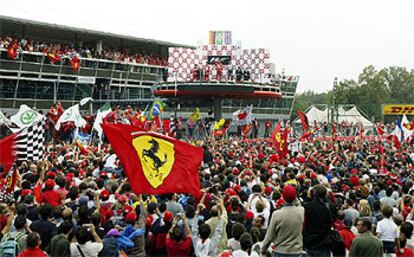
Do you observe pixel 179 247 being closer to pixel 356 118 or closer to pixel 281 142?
pixel 281 142

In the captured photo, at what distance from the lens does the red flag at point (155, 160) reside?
25.0ft

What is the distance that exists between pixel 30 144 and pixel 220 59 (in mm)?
33116

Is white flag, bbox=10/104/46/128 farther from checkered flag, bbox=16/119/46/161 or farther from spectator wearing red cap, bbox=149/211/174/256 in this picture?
spectator wearing red cap, bbox=149/211/174/256

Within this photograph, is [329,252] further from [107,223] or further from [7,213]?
[7,213]

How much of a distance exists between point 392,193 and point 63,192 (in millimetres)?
6253

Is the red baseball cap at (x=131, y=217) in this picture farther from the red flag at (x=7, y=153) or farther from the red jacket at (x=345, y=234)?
the red flag at (x=7, y=153)

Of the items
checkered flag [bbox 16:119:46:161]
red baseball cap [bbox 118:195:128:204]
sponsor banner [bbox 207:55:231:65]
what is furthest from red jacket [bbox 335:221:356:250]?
sponsor banner [bbox 207:55:231:65]

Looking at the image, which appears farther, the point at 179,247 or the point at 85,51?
the point at 85,51

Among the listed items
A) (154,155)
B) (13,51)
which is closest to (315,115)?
(13,51)

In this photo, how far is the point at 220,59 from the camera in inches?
1716

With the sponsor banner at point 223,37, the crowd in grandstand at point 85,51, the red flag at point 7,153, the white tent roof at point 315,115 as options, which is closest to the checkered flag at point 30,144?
the red flag at point 7,153

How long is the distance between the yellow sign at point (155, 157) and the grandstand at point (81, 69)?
2999cm

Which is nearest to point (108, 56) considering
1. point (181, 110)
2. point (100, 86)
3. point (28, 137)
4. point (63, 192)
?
point (100, 86)

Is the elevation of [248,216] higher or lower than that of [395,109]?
lower
